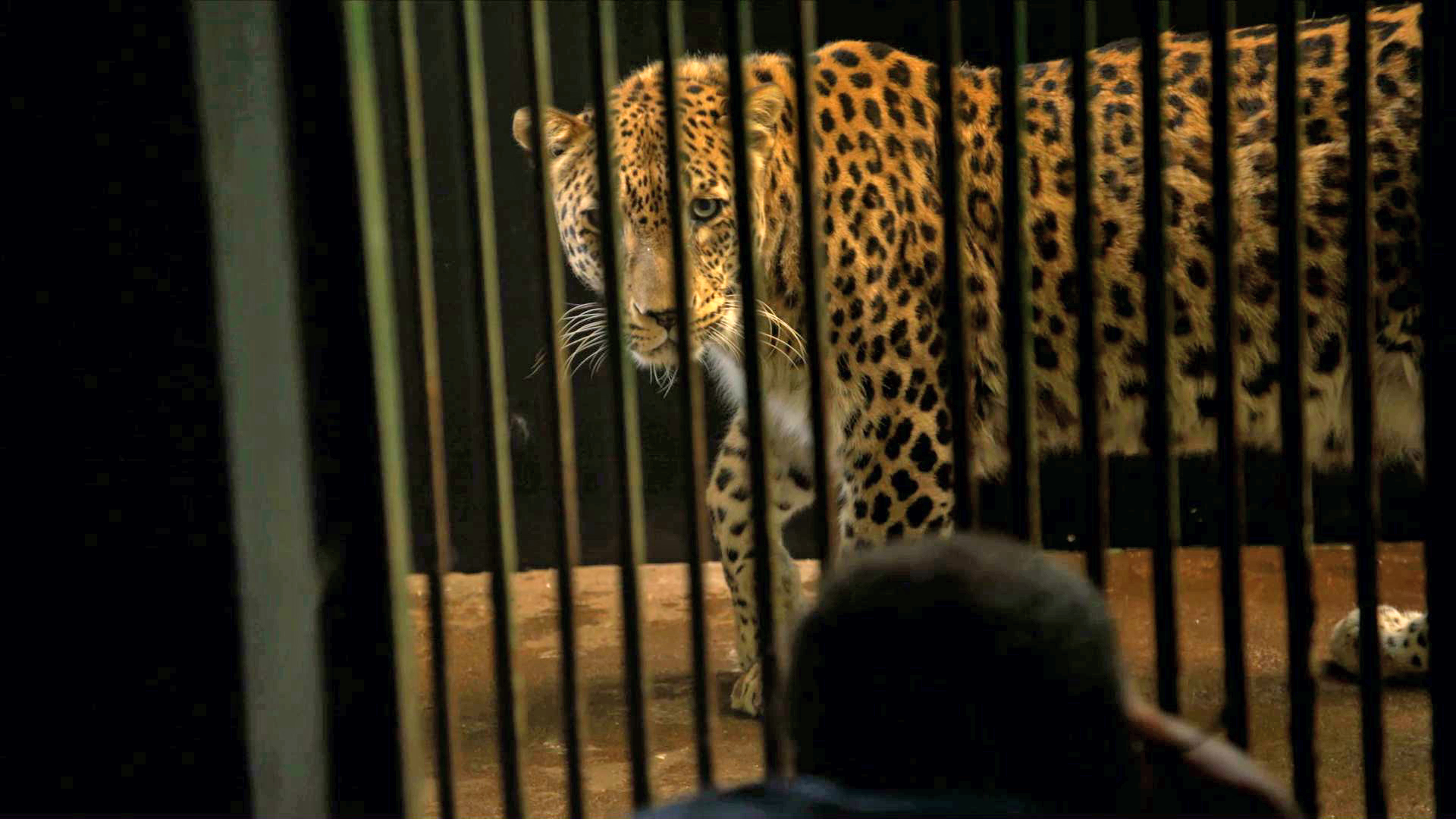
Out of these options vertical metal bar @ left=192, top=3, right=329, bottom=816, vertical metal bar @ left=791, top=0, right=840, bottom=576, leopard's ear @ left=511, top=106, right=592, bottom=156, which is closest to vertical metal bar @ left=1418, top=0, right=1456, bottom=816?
vertical metal bar @ left=791, top=0, right=840, bottom=576

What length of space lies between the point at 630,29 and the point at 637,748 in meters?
3.70

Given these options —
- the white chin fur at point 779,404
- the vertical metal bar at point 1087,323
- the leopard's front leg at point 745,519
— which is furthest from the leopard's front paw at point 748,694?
the vertical metal bar at point 1087,323

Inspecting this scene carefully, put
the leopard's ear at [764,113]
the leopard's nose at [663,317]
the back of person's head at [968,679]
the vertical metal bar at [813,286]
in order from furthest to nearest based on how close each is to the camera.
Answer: the leopard's ear at [764,113]
the leopard's nose at [663,317]
the vertical metal bar at [813,286]
the back of person's head at [968,679]

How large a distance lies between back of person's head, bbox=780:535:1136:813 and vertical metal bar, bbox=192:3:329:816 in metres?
0.99

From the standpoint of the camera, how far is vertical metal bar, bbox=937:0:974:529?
65.4 inches

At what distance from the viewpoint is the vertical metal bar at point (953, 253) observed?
166 centimetres

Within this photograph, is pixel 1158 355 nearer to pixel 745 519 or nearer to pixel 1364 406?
pixel 1364 406

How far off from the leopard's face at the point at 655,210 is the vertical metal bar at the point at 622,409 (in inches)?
69.1

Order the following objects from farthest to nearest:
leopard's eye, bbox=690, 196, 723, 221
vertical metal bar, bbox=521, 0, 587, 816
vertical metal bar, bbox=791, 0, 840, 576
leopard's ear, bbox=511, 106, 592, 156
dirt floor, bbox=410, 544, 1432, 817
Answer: leopard's ear, bbox=511, 106, 592, 156
leopard's eye, bbox=690, 196, 723, 221
dirt floor, bbox=410, 544, 1432, 817
vertical metal bar, bbox=521, 0, 587, 816
vertical metal bar, bbox=791, 0, 840, 576

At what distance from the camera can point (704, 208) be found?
150 inches

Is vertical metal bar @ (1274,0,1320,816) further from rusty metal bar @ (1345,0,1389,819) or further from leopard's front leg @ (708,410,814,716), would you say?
leopard's front leg @ (708,410,814,716)

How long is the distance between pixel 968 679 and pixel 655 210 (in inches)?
114

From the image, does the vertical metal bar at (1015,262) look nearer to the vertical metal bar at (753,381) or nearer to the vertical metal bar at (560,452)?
the vertical metal bar at (753,381)

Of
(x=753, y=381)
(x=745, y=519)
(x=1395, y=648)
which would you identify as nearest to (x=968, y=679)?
(x=753, y=381)
